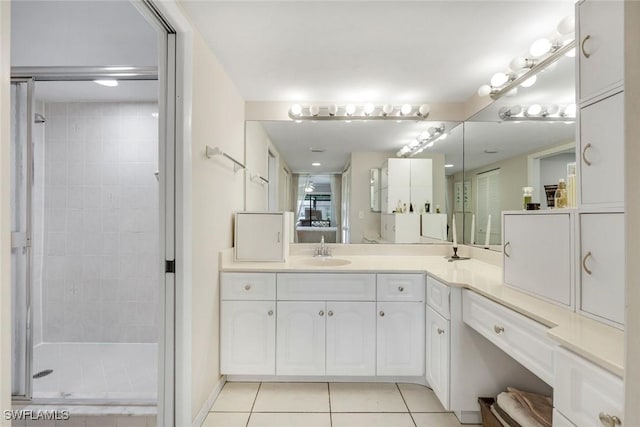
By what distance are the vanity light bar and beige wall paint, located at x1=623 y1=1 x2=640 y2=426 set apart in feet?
7.31

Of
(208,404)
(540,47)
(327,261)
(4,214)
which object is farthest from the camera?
(327,261)

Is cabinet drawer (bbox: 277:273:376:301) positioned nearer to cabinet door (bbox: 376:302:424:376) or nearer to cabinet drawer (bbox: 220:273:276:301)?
cabinet drawer (bbox: 220:273:276:301)

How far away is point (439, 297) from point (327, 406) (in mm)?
966

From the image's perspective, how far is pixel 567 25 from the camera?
1.48 meters

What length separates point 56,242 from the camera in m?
2.72

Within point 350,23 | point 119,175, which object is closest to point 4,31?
point 350,23

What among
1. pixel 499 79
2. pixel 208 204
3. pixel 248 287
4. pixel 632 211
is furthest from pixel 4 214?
pixel 499 79

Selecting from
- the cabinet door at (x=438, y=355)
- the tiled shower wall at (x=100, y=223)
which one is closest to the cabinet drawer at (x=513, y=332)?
the cabinet door at (x=438, y=355)

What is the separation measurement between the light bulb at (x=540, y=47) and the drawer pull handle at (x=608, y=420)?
1.69 m

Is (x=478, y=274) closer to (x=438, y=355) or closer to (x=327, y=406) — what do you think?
(x=438, y=355)

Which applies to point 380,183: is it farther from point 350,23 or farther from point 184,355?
point 184,355

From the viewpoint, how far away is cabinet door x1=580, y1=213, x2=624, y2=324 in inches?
39.7

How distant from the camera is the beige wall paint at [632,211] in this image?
45 cm

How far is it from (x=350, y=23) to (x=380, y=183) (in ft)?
4.80
